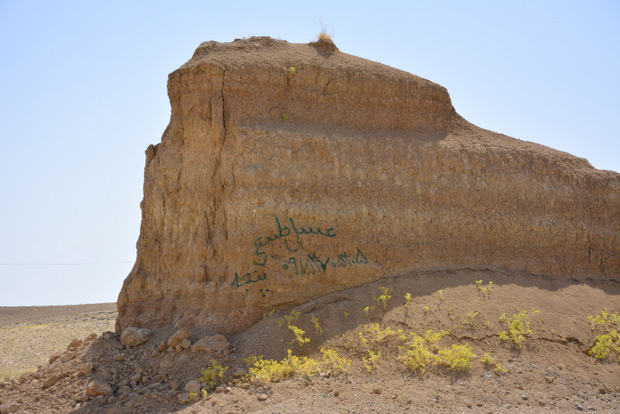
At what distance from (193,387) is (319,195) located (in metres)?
4.32

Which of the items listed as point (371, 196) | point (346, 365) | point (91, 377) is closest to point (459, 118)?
point (371, 196)

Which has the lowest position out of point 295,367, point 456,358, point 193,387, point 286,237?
point 193,387

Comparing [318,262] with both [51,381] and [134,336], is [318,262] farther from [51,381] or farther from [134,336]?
[51,381]

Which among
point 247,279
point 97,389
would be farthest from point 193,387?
point 247,279

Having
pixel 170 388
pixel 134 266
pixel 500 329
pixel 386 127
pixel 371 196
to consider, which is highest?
pixel 386 127

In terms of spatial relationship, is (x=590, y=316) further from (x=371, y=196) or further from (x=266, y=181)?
(x=266, y=181)

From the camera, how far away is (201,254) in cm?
976

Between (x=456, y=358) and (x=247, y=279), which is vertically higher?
(x=247, y=279)

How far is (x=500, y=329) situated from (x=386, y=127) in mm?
4991

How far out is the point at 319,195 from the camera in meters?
10.0

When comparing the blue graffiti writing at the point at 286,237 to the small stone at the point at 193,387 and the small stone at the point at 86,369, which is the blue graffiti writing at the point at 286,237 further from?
the small stone at the point at 86,369

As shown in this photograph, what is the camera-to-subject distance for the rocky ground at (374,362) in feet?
24.3

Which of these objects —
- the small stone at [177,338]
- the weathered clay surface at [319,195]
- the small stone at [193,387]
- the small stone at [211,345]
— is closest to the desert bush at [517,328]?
the weathered clay surface at [319,195]

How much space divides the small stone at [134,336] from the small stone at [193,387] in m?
1.79
